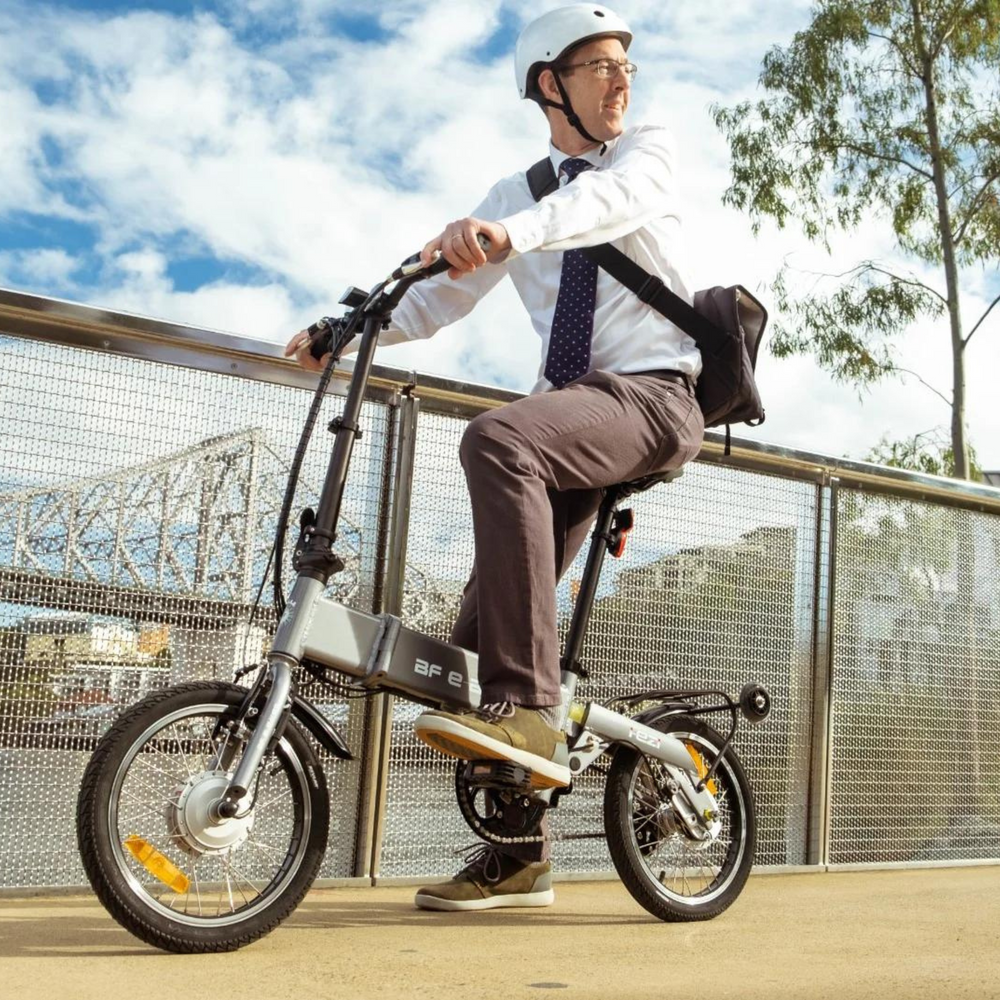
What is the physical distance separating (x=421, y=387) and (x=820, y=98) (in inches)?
761

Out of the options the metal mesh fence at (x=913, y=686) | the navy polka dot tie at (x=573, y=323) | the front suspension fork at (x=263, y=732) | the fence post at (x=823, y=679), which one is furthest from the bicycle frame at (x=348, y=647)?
the metal mesh fence at (x=913, y=686)

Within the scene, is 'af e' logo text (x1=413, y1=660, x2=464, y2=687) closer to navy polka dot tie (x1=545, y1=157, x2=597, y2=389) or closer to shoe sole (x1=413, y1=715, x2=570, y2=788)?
shoe sole (x1=413, y1=715, x2=570, y2=788)

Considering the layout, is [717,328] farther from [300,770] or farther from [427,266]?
[300,770]

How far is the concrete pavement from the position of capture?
246 centimetres

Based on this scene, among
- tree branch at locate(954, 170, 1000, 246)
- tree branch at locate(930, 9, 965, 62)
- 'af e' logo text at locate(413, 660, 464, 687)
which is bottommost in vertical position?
'af e' logo text at locate(413, 660, 464, 687)

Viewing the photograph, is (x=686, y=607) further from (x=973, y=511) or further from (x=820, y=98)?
(x=820, y=98)

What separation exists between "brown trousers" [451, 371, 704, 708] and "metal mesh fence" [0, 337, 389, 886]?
3.09 ft

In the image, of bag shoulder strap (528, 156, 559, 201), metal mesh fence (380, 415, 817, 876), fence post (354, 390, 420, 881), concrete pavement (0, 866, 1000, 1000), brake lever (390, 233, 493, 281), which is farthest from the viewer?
metal mesh fence (380, 415, 817, 876)

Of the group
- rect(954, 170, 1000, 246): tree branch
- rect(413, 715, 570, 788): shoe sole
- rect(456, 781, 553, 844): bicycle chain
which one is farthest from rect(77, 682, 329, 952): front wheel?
rect(954, 170, 1000, 246): tree branch

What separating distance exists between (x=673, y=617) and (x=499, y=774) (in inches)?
66.9

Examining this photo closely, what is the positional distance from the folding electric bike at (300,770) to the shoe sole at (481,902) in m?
0.19

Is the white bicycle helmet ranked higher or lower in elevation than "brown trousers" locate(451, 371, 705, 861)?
higher

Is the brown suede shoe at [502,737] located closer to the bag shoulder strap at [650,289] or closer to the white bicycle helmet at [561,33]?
the bag shoulder strap at [650,289]

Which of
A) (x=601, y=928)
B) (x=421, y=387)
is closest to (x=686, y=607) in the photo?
(x=421, y=387)
